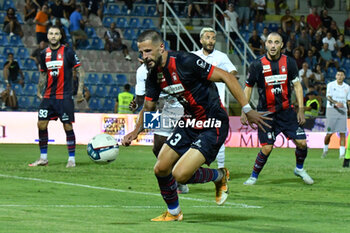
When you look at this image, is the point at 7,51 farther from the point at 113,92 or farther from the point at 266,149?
the point at 266,149

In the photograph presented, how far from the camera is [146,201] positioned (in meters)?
10.2

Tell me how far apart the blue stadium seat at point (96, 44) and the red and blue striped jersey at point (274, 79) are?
→ 16621mm

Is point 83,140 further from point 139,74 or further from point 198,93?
point 198,93

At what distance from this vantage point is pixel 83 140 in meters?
23.8

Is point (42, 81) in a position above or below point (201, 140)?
below

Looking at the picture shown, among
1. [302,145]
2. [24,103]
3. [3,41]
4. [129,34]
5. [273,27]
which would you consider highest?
[273,27]

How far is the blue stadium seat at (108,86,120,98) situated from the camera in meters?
27.4

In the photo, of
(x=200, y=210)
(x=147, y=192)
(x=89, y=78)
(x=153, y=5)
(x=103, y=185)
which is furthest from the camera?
(x=153, y=5)

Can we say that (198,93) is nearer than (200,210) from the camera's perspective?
Yes

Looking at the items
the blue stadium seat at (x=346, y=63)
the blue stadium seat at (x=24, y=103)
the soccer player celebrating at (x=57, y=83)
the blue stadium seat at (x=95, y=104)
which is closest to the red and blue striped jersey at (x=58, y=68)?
the soccer player celebrating at (x=57, y=83)

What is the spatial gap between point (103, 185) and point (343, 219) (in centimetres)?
461

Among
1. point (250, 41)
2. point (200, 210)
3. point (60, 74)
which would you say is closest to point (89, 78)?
point (250, 41)

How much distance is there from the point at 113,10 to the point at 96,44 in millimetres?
1794

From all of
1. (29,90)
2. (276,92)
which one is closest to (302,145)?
(276,92)
